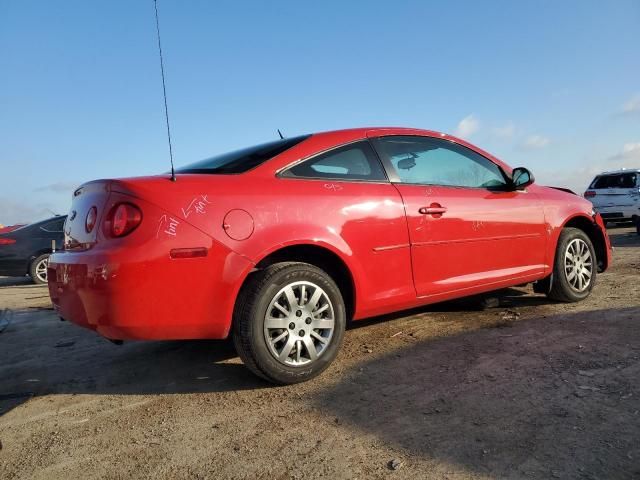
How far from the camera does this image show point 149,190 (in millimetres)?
2592

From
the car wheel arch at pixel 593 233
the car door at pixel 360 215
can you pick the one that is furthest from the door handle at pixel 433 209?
the car wheel arch at pixel 593 233

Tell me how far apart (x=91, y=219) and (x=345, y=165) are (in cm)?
161

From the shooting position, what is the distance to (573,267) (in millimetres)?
4531

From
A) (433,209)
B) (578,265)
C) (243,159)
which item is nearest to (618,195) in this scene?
(578,265)

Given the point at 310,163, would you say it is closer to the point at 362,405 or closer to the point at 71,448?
the point at 362,405

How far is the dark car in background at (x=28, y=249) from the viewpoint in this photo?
9.23 metres

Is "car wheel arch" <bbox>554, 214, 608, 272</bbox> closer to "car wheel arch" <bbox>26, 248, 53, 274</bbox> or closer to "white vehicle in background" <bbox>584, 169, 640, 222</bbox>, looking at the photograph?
"white vehicle in background" <bbox>584, 169, 640, 222</bbox>

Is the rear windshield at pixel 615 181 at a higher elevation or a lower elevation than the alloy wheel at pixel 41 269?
higher

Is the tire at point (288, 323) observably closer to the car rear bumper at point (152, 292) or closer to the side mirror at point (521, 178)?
the car rear bumper at point (152, 292)

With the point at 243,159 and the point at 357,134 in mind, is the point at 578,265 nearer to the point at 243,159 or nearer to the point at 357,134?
the point at 357,134

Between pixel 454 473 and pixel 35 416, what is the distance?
2.23 meters

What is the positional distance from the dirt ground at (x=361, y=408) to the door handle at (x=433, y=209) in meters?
0.93

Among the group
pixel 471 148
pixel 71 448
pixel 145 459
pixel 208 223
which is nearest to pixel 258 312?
pixel 208 223

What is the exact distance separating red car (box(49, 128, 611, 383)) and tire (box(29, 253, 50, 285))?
24.4ft
